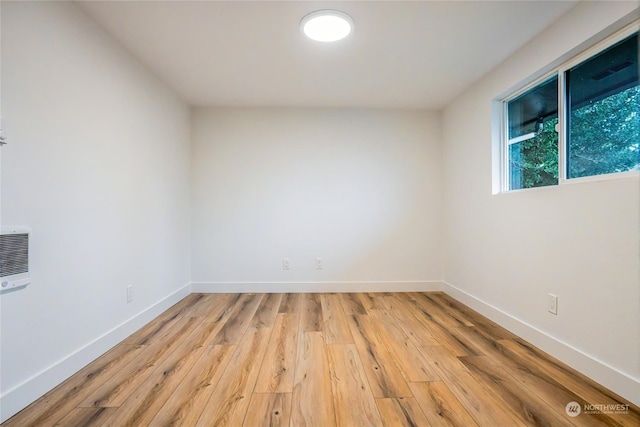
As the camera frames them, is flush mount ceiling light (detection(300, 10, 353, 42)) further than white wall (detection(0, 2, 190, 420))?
Yes

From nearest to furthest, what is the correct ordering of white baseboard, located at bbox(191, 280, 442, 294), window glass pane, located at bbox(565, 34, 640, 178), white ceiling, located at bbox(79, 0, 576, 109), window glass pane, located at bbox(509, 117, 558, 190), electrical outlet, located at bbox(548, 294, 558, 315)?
1. window glass pane, located at bbox(565, 34, 640, 178)
2. white ceiling, located at bbox(79, 0, 576, 109)
3. electrical outlet, located at bbox(548, 294, 558, 315)
4. window glass pane, located at bbox(509, 117, 558, 190)
5. white baseboard, located at bbox(191, 280, 442, 294)

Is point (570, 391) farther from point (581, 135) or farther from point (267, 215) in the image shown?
point (267, 215)

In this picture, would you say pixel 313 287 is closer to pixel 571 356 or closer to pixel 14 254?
pixel 571 356

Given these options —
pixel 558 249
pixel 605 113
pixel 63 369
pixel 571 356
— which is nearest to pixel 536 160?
pixel 605 113

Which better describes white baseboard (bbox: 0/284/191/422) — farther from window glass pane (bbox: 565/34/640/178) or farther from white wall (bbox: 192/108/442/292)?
window glass pane (bbox: 565/34/640/178)

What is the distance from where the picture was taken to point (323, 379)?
5.24 ft

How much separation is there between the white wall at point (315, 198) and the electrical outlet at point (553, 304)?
5.15 ft

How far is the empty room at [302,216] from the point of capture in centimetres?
140

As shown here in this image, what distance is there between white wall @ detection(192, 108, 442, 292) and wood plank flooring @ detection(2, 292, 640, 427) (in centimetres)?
95

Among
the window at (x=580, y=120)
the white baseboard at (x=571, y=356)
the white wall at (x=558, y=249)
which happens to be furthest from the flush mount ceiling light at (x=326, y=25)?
the white baseboard at (x=571, y=356)

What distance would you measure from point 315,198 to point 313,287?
44.0 inches

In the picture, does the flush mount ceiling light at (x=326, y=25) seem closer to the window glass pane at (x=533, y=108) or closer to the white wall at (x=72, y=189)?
the white wall at (x=72, y=189)

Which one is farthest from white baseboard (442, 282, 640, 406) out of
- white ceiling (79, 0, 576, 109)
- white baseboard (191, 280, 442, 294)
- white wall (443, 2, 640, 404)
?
white ceiling (79, 0, 576, 109)

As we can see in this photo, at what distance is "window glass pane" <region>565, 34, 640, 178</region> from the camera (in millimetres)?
1528
